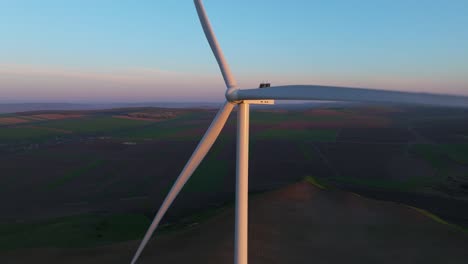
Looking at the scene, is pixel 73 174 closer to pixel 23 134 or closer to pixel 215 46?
pixel 215 46

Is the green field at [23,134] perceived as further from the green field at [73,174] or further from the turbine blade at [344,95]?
the turbine blade at [344,95]

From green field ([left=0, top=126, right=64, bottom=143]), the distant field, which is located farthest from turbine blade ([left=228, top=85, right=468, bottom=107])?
green field ([left=0, top=126, right=64, bottom=143])

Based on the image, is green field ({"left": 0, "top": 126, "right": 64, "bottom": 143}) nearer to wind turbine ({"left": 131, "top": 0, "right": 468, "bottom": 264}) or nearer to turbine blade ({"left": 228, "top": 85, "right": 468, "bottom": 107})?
wind turbine ({"left": 131, "top": 0, "right": 468, "bottom": 264})

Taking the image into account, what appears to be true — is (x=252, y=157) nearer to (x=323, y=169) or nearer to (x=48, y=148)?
(x=323, y=169)

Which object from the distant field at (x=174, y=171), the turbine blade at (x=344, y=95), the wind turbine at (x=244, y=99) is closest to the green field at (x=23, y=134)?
the distant field at (x=174, y=171)

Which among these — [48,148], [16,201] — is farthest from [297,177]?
[48,148]

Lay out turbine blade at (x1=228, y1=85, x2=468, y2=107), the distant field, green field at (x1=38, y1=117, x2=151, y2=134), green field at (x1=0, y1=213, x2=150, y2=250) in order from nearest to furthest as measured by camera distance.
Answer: turbine blade at (x1=228, y1=85, x2=468, y2=107) < green field at (x1=0, y1=213, x2=150, y2=250) < the distant field < green field at (x1=38, y1=117, x2=151, y2=134)
